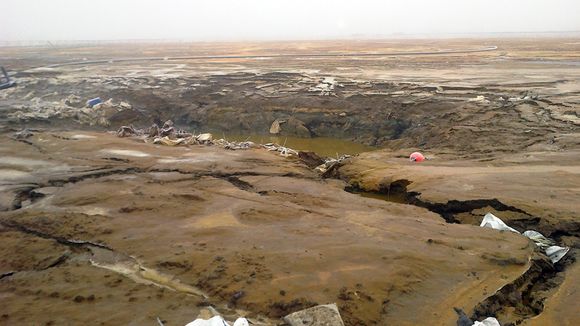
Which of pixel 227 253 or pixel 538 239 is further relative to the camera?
pixel 538 239

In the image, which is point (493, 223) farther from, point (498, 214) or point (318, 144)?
point (318, 144)

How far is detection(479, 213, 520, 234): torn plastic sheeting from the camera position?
513 cm

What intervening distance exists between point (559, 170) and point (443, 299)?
4671mm

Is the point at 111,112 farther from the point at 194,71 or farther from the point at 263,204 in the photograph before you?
the point at 263,204

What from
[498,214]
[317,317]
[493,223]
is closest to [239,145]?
[498,214]

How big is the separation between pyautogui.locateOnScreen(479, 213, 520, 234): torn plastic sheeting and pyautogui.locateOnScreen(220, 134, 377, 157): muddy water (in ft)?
22.9

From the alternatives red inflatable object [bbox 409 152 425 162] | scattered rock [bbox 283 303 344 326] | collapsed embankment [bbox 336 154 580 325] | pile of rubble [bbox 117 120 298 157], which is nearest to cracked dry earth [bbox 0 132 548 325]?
collapsed embankment [bbox 336 154 580 325]

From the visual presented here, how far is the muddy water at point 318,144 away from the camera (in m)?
12.8

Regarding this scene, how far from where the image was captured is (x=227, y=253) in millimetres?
4480

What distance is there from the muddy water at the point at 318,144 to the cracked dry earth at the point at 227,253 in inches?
223

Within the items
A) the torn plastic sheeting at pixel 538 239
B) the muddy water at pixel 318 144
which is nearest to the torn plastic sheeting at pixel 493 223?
the torn plastic sheeting at pixel 538 239

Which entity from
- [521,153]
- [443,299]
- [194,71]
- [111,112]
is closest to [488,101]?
[521,153]

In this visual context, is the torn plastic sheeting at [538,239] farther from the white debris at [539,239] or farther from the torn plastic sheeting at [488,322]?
the torn plastic sheeting at [488,322]

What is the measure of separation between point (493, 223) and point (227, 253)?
332cm
